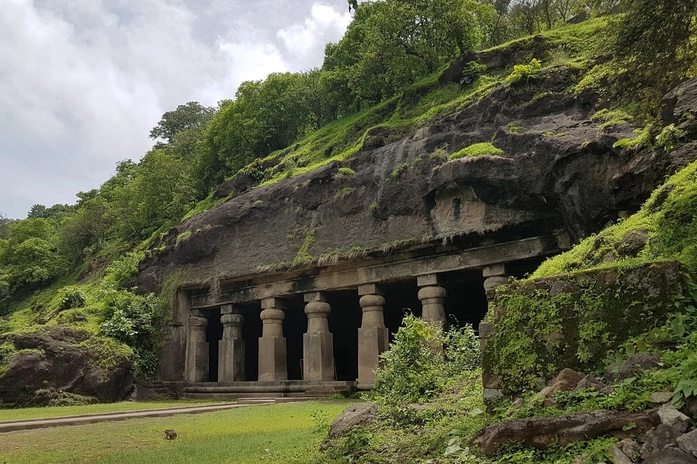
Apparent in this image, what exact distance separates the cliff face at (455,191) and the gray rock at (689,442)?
7.55 meters

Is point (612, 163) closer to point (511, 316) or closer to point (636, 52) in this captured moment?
point (636, 52)

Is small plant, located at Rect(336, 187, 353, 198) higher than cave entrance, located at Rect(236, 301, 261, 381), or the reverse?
small plant, located at Rect(336, 187, 353, 198)

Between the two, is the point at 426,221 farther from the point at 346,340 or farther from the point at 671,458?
the point at 671,458

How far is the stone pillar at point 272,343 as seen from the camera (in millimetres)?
18656

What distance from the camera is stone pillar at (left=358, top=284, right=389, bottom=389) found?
53.2 feet

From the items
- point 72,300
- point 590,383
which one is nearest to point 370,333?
point 590,383

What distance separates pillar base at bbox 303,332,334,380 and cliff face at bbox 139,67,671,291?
2589 mm

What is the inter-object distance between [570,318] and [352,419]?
9.85 ft

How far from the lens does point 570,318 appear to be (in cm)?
538

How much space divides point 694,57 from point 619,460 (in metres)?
7.12

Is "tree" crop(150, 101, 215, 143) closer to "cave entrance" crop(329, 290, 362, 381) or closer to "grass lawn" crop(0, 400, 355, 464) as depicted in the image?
"cave entrance" crop(329, 290, 362, 381)

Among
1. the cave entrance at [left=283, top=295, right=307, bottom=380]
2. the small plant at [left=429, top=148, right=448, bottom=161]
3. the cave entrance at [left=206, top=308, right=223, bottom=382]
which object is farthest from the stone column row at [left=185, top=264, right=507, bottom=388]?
the cave entrance at [left=283, top=295, right=307, bottom=380]

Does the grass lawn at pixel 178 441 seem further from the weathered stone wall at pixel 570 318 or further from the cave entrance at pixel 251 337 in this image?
the cave entrance at pixel 251 337

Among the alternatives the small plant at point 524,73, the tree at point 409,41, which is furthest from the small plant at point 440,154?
the tree at point 409,41
